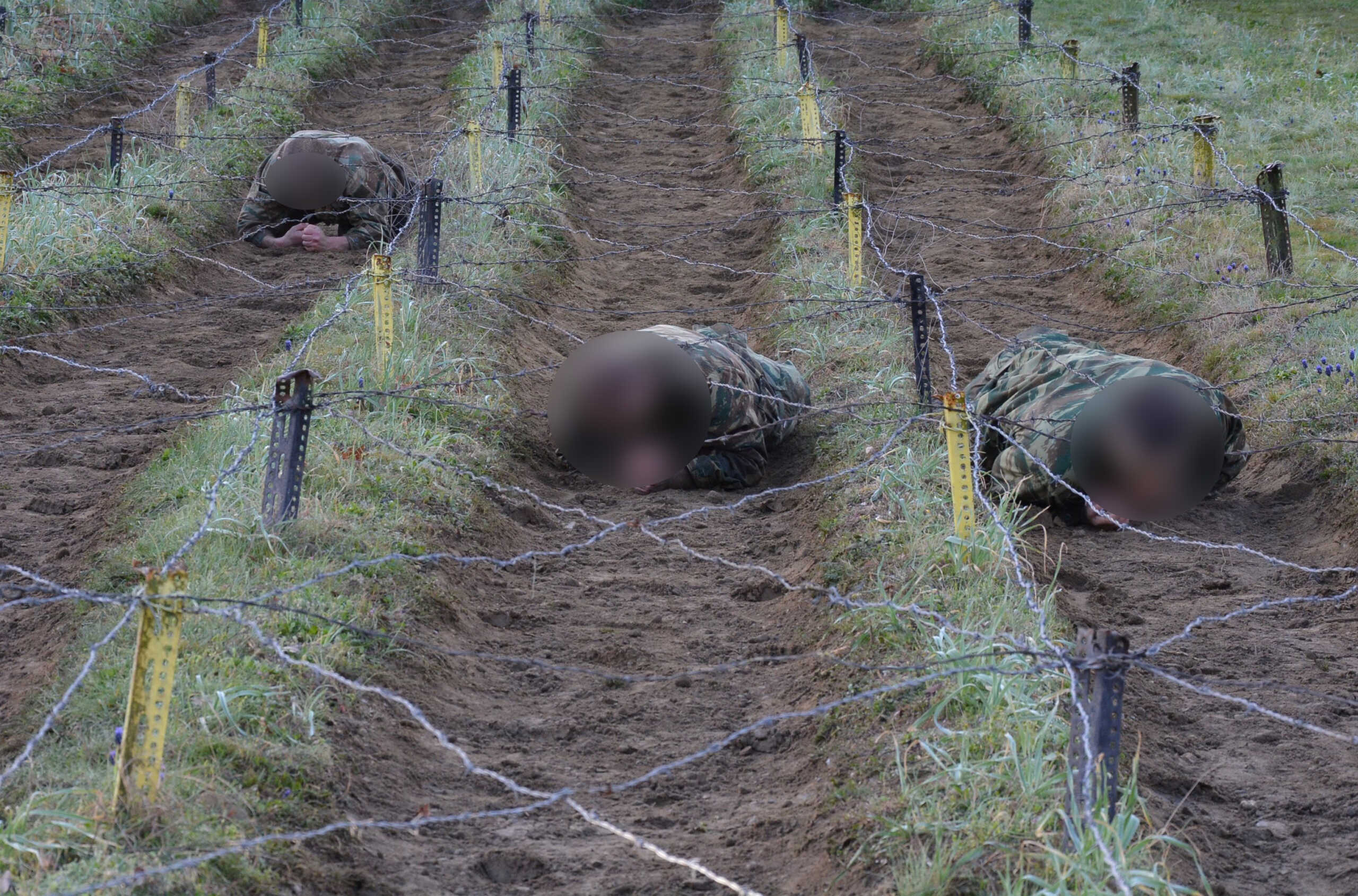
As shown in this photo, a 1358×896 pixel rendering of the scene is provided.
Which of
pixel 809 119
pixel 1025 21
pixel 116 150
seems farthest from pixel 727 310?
pixel 1025 21

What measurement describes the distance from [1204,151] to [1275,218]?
1370 mm

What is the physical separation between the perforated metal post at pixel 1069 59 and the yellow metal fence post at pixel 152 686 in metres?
10.1

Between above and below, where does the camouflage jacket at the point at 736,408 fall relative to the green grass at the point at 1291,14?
below

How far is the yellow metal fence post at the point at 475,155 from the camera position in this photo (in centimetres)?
848

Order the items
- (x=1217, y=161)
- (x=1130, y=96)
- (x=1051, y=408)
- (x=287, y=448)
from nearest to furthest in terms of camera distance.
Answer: (x=287, y=448)
(x=1051, y=408)
(x=1217, y=161)
(x=1130, y=96)

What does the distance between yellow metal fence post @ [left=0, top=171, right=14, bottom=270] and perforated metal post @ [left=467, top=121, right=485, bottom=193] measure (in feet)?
8.96

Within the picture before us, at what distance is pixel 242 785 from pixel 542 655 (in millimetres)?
1326

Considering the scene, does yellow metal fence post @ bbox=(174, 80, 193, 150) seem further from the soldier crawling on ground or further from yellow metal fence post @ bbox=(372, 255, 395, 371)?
the soldier crawling on ground

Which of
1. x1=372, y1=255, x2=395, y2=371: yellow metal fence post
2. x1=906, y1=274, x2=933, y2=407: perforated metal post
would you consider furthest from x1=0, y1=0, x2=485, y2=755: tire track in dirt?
x1=906, y1=274, x2=933, y2=407: perforated metal post

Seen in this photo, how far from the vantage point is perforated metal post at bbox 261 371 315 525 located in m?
4.09

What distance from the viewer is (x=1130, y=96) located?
9.85 meters

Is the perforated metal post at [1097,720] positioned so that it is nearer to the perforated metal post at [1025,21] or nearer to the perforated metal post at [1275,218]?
the perforated metal post at [1275,218]

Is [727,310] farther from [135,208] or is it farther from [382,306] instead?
[135,208]

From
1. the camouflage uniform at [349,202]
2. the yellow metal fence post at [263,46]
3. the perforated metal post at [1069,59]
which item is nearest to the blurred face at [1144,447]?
the camouflage uniform at [349,202]
